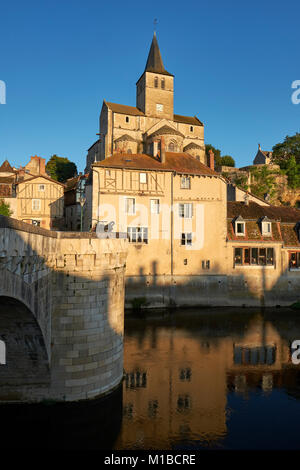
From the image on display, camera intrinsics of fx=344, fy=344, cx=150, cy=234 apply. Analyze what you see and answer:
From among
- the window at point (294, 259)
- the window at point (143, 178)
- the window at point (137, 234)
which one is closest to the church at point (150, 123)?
the window at point (143, 178)

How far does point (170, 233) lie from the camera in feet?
95.3

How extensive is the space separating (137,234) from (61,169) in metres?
39.4

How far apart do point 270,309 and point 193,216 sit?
10261mm

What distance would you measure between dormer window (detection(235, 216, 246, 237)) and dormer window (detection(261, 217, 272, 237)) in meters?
1.69

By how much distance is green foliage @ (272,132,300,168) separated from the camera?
60781mm

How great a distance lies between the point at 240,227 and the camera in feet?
102

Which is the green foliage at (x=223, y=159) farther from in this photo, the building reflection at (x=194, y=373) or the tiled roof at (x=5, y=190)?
the building reflection at (x=194, y=373)

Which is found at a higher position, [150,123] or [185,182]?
[150,123]

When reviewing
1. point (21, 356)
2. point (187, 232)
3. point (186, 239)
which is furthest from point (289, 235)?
point (21, 356)

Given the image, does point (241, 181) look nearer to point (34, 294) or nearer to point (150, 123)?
→ point (150, 123)

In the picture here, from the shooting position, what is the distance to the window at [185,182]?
97.9 feet

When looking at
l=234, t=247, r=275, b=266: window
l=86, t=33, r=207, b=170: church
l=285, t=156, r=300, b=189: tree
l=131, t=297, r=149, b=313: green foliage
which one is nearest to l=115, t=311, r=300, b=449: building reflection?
l=131, t=297, r=149, b=313: green foliage
